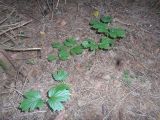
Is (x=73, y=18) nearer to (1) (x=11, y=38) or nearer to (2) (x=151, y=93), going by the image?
(1) (x=11, y=38)

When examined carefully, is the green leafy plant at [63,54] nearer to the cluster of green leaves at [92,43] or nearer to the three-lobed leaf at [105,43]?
the cluster of green leaves at [92,43]

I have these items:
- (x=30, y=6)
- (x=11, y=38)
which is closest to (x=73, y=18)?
(x=30, y=6)

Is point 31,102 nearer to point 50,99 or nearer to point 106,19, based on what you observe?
point 50,99

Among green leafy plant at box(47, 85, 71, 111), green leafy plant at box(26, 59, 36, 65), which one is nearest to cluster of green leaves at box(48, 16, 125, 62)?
green leafy plant at box(26, 59, 36, 65)

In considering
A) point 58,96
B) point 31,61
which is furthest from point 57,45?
point 58,96

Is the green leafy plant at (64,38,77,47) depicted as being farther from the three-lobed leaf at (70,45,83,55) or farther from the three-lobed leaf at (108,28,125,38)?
the three-lobed leaf at (108,28,125,38)

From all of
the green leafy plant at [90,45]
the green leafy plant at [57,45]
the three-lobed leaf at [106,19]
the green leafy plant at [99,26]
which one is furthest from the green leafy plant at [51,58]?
the three-lobed leaf at [106,19]

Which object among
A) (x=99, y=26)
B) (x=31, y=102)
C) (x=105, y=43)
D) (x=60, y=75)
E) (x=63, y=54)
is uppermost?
(x=99, y=26)
